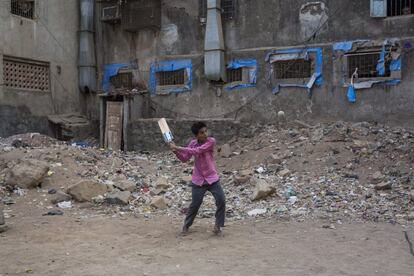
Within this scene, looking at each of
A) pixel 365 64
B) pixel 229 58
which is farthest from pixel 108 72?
pixel 365 64

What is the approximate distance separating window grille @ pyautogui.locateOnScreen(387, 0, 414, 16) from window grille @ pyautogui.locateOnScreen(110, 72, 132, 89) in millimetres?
7555

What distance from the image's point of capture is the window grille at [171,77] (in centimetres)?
1448

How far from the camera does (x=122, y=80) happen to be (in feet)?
51.4

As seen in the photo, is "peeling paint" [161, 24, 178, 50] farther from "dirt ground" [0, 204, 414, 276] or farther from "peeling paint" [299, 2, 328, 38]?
"dirt ground" [0, 204, 414, 276]

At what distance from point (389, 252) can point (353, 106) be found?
7.46 meters

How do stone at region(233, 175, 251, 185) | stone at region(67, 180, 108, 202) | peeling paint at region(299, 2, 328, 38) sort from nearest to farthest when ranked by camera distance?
stone at region(67, 180, 108, 202), stone at region(233, 175, 251, 185), peeling paint at region(299, 2, 328, 38)

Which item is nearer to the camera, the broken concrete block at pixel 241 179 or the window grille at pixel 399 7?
the broken concrete block at pixel 241 179

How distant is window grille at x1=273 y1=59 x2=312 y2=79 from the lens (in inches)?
504

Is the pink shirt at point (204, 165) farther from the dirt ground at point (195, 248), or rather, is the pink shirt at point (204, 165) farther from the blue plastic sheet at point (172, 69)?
the blue plastic sheet at point (172, 69)

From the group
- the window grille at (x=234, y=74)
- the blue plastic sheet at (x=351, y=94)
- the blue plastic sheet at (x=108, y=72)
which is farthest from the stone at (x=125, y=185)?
the blue plastic sheet at (x=108, y=72)

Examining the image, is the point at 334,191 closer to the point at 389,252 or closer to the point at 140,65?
the point at 389,252

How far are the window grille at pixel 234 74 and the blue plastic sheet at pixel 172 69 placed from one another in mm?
1123

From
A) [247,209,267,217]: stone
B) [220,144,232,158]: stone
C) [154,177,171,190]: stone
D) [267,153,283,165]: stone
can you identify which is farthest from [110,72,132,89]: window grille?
[247,209,267,217]: stone

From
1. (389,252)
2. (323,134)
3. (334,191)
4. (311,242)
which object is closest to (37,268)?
(311,242)
